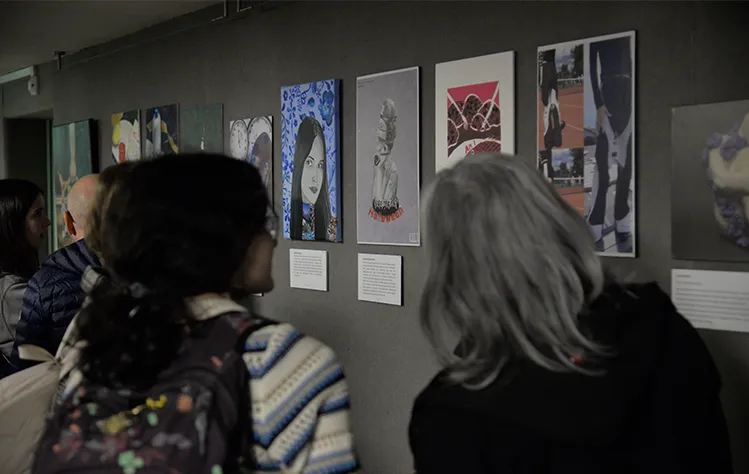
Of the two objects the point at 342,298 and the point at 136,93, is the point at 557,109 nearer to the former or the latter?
the point at 342,298

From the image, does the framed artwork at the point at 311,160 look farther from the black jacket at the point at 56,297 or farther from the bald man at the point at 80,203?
the black jacket at the point at 56,297

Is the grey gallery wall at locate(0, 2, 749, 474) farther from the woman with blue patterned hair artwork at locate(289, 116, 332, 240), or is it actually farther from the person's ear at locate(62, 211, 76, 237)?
the person's ear at locate(62, 211, 76, 237)

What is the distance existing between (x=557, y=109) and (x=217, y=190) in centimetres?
178

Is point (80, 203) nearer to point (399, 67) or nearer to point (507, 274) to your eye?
point (399, 67)

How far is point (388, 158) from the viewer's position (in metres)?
3.41

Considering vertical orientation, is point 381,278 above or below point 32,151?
below

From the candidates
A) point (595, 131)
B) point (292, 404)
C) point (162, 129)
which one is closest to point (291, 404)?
point (292, 404)

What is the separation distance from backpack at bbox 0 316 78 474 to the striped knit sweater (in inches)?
22.3

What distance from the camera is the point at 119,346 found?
4.10 ft

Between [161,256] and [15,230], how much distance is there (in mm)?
2393

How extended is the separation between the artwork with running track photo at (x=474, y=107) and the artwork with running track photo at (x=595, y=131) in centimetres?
16

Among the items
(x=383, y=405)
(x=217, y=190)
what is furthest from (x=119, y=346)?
(x=383, y=405)

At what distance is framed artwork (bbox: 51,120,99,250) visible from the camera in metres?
5.62

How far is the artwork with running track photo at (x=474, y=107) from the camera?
2934 millimetres
